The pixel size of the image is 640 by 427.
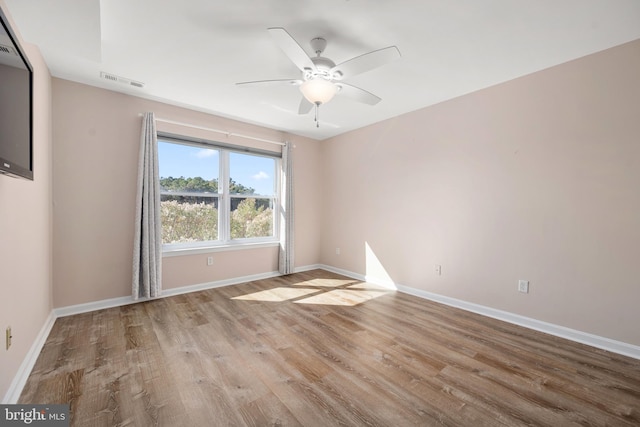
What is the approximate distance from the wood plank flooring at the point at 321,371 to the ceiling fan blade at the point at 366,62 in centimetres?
235

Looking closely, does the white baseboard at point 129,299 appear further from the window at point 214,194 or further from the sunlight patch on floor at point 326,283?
the sunlight patch on floor at point 326,283

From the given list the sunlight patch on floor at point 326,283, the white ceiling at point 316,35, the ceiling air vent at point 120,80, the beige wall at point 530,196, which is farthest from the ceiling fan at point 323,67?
the sunlight patch on floor at point 326,283

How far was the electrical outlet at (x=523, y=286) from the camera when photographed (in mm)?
2836

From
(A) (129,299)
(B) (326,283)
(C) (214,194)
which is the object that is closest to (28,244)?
(A) (129,299)

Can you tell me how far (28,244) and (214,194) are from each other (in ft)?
7.25

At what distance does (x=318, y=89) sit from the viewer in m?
2.26

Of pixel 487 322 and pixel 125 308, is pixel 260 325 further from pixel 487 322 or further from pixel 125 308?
pixel 487 322

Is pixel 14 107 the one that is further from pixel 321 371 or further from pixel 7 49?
pixel 321 371

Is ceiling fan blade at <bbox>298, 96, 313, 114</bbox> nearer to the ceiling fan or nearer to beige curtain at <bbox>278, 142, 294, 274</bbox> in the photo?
the ceiling fan

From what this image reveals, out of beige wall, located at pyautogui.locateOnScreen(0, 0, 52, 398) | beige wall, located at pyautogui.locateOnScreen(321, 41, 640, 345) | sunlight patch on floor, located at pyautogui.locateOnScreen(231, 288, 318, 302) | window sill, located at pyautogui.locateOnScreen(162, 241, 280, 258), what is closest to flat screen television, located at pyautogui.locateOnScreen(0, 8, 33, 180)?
beige wall, located at pyautogui.locateOnScreen(0, 0, 52, 398)

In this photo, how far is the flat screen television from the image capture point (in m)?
1.26

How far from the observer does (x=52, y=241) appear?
292 cm

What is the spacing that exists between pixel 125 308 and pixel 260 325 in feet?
5.67

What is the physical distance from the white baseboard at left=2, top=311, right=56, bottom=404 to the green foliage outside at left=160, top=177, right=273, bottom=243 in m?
1.51
